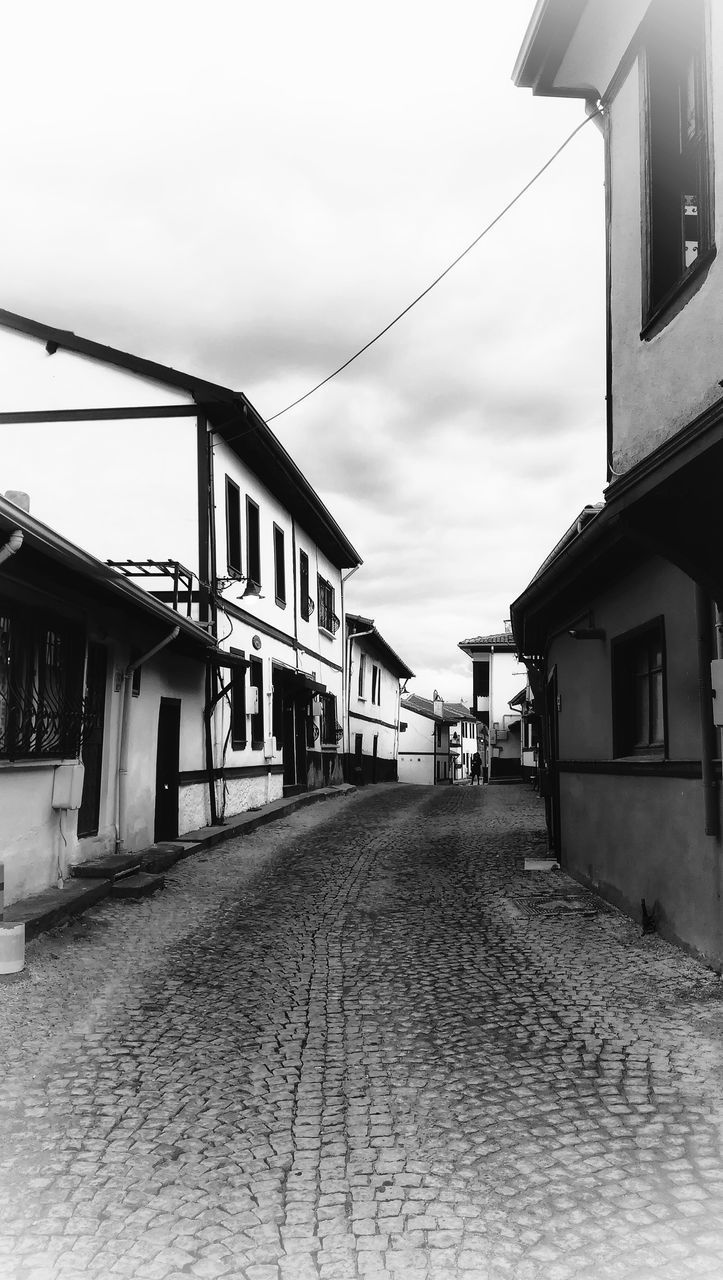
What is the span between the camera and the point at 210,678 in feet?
47.5

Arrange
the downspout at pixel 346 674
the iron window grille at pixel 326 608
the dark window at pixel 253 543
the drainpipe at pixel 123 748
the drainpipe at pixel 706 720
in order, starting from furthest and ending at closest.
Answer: the downspout at pixel 346 674
the iron window grille at pixel 326 608
the dark window at pixel 253 543
the drainpipe at pixel 123 748
the drainpipe at pixel 706 720

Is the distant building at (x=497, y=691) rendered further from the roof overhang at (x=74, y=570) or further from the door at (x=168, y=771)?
the roof overhang at (x=74, y=570)

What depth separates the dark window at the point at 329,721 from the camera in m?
24.4

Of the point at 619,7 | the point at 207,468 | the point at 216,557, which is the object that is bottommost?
the point at 216,557

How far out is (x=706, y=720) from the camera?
595cm

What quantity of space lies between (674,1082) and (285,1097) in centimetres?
165

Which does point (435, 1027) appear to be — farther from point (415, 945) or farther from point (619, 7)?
point (619, 7)

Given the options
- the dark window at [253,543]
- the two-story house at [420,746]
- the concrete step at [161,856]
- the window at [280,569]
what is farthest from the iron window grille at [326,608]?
the two-story house at [420,746]

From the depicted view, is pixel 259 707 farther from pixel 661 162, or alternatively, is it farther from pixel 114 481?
pixel 661 162

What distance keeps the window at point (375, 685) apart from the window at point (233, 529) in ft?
58.4

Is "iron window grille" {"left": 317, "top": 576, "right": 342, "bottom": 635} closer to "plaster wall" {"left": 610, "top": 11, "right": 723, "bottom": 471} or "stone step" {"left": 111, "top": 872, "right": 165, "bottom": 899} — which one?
"stone step" {"left": 111, "top": 872, "right": 165, "bottom": 899}

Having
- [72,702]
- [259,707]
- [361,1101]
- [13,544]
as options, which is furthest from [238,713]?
[361,1101]

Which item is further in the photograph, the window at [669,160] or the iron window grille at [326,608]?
the iron window grille at [326,608]

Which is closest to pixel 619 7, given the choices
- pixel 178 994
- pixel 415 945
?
pixel 415 945
